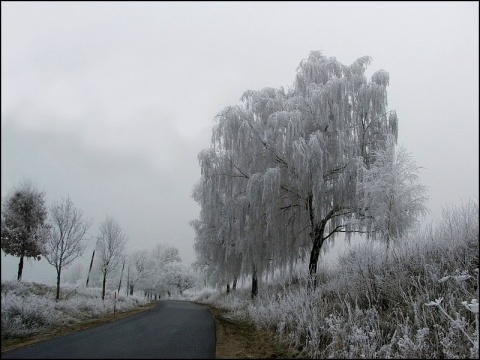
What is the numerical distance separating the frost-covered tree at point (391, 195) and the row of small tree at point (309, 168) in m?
0.03

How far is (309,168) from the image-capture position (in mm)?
11992

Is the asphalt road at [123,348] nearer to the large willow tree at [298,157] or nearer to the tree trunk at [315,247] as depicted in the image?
the tree trunk at [315,247]

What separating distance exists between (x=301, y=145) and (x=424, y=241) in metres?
4.97

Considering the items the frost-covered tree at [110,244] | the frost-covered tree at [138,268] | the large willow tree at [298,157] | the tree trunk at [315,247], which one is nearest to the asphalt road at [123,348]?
the tree trunk at [315,247]

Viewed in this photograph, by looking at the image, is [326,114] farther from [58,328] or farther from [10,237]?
[58,328]

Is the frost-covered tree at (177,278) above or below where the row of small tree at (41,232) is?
below

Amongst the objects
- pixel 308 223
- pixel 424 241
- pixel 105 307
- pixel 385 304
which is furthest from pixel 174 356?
pixel 105 307

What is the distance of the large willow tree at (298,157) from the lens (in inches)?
485

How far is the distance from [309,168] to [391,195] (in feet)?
9.24

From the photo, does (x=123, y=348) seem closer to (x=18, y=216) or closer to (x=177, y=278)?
(x=18, y=216)

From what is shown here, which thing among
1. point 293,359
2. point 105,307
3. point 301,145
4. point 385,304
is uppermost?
point 301,145

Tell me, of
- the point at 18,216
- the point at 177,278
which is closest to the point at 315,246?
the point at 18,216

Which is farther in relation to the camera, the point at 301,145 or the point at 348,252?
the point at 301,145

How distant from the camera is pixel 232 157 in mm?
14273
